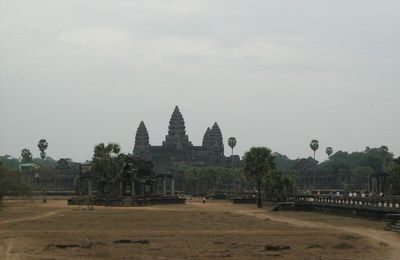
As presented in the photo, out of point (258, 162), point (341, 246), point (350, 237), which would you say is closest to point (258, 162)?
point (258, 162)

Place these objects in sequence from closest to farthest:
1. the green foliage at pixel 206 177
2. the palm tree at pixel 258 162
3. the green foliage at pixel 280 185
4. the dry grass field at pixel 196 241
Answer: the dry grass field at pixel 196 241
the green foliage at pixel 280 185
the palm tree at pixel 258 162
the green foliage at pixel 206 177

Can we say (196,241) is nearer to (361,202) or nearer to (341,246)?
(341,246)

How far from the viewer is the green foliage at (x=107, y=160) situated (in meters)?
115

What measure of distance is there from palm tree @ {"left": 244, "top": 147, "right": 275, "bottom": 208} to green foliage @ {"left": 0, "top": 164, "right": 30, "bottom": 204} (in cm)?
3209

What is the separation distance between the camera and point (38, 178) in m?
189

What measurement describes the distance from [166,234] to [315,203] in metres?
38.1

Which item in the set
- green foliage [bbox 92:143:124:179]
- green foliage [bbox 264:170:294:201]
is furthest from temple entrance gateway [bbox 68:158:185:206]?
green foliage [bbox 264:170:294:201]

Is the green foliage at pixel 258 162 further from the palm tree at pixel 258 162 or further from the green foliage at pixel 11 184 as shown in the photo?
the green foliage at pixel 11 184

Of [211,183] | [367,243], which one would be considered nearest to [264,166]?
[367,243]

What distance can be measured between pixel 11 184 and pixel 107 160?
68.5 feet

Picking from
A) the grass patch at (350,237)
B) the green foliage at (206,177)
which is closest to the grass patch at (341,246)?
the grass patch at (350,237)

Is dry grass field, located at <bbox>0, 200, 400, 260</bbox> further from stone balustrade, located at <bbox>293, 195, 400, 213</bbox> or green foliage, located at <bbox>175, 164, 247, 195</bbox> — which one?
green foliage, located at <bbox>175, 164, 247, 195</bbox>

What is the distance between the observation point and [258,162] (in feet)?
324

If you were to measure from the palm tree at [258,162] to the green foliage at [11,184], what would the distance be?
1264 inches
